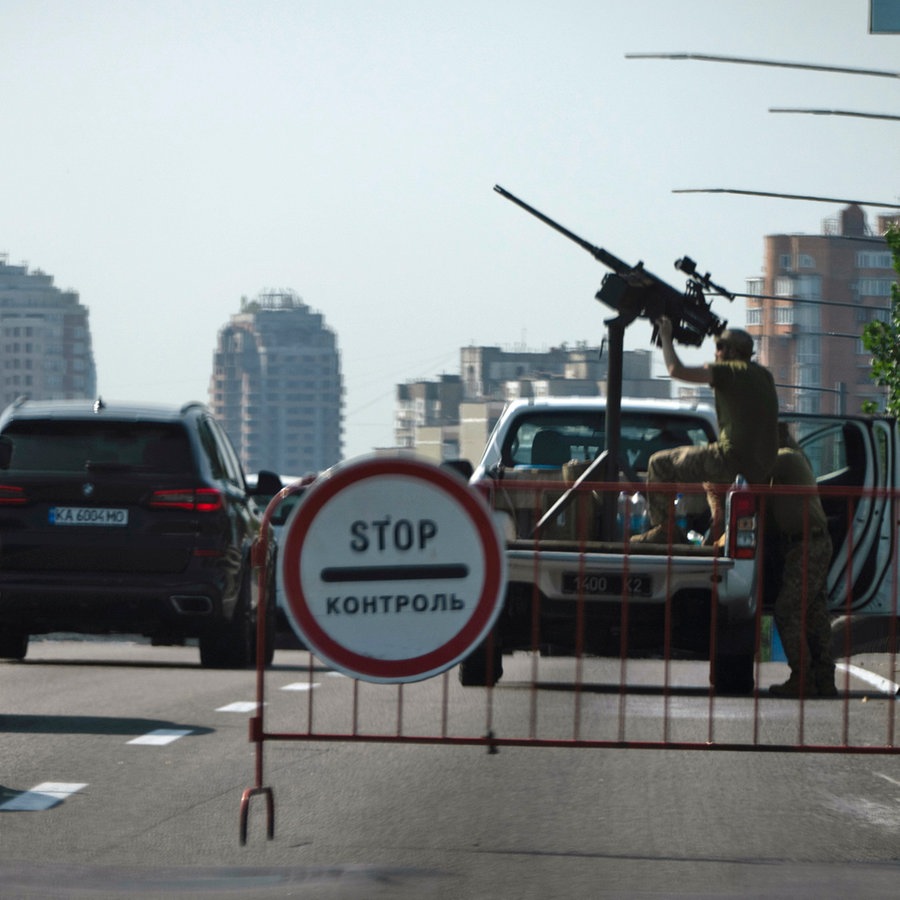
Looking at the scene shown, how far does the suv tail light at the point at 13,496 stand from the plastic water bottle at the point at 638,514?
516 cm

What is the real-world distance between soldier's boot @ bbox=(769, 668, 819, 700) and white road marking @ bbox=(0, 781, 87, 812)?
10.1ft

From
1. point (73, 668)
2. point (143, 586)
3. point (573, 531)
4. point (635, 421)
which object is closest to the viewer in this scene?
point (573, 531)

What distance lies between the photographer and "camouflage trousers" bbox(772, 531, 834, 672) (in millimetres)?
9336

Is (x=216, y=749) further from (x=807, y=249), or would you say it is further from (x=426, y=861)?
(x=807, y=249)

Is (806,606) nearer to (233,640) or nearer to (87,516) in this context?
(87,516)

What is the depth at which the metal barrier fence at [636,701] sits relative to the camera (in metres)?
8.18

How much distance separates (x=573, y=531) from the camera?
11.7 m

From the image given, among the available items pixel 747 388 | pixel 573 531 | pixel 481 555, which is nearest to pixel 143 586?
pixel 573 531

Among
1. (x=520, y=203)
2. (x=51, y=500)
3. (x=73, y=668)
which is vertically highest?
(x=520, y=203)

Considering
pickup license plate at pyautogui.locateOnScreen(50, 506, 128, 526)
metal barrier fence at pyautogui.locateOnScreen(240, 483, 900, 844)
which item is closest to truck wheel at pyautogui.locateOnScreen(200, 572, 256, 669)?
metal barrier fence at pyautogui.locateOnScreen(240, 483, 900, 844)

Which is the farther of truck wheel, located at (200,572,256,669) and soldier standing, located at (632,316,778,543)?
truck wheel, located at (200,572,256,669)

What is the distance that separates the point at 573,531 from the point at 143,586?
188 inches

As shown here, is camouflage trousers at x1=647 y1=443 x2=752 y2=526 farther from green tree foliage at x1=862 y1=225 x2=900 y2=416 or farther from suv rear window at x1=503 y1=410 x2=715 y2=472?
green tree foliage at x1=862 y1=225 x2=900 y2=416

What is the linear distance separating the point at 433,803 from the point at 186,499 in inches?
267
